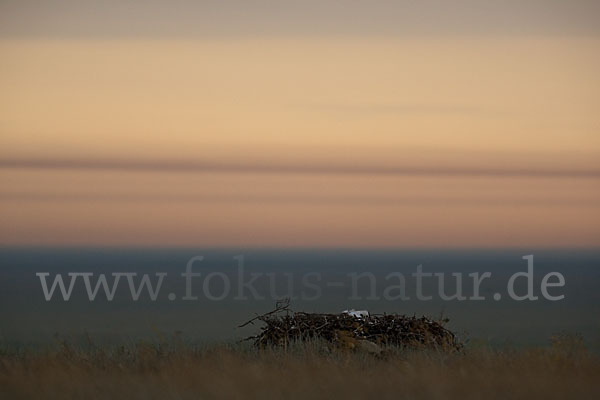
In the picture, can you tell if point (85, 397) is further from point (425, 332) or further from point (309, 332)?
point (425, 332)

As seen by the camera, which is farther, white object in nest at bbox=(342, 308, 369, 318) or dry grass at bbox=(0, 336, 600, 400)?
white object in nest at bbox=(342, 308, 369, 318)

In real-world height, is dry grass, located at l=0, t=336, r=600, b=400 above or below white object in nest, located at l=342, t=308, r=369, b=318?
below

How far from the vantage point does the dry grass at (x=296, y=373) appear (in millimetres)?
8641

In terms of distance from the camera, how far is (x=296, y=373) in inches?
372

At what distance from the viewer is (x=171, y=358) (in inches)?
424

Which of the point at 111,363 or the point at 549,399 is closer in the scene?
the point at 549,399

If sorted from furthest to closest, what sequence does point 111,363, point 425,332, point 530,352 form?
point 425,332 < point 530,352 < point 111,363

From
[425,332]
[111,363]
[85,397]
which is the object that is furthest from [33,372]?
[425,332]

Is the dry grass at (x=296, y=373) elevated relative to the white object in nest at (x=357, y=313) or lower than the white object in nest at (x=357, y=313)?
lower

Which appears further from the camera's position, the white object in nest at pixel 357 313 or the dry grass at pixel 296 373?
the white object in nest at pixel 357 313

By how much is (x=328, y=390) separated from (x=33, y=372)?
3388 millimetres

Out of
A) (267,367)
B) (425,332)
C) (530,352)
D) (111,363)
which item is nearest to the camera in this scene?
(267,367)

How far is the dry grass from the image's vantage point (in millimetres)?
8641

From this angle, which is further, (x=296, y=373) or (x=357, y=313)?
(x=357, y=313)
